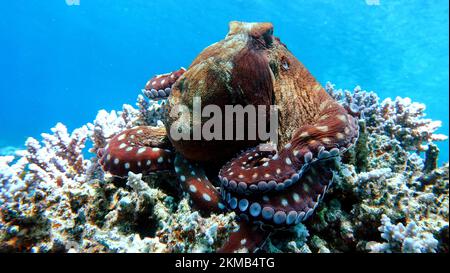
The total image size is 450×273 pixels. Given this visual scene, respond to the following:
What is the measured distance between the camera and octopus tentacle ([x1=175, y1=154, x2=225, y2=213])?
3234mm

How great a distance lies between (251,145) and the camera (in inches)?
138

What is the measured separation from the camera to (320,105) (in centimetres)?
362

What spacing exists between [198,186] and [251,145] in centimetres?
84

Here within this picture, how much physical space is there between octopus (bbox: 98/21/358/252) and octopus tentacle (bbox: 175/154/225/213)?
12 mm

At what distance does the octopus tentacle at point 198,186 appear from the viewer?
3.23 m

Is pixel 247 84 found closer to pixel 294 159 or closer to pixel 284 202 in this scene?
pixel 294 159

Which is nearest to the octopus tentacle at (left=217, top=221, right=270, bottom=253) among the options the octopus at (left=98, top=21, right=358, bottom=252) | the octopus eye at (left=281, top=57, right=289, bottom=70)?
the octopus at (left=98, top=21, right=358, bottom=252)

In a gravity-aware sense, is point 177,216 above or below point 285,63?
below

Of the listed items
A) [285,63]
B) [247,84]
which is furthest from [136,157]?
[285,63]

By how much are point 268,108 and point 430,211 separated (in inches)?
105

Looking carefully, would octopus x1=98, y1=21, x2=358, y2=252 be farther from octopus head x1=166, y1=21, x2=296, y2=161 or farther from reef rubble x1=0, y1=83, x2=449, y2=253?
reef rubble x1=0, y1=83, x2=449, y2=253

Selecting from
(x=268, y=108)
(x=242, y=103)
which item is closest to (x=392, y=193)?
(x=268, y=108)
